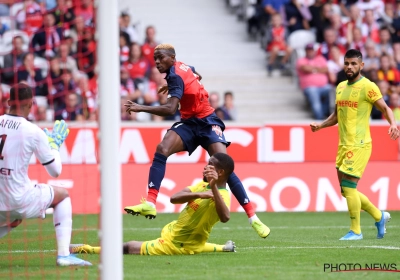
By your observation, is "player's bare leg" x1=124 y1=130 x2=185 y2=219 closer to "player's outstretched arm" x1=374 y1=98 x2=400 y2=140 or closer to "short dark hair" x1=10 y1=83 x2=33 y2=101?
"short dark hair" x1=10 y1=83 x2=33 y2=101

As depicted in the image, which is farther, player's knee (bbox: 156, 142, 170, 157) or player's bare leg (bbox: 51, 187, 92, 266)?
player's knee (bbox: 156, 142, 170, 157)

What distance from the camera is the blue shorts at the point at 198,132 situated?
1095 cm

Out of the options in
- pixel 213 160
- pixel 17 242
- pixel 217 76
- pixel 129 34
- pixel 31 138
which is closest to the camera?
pixel 31 138

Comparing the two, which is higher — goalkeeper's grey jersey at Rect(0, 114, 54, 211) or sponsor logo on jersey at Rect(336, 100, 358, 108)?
sponsor logo on jersey at Rect(336, 100, 358, 108)

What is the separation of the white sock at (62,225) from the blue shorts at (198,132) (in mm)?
2561

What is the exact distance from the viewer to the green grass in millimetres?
8281

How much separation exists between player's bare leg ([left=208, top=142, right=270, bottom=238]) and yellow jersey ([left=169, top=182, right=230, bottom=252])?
1068 millimetres

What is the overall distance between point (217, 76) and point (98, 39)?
15140mm

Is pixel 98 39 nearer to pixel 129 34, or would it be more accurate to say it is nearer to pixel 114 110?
pixel 114 110

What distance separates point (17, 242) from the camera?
37.2 feet

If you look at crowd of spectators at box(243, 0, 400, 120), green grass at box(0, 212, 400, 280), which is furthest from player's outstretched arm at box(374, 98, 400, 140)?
crowd of spectators at box(243, 0, 400, 120)

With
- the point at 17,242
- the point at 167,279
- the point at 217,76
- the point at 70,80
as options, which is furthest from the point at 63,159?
the point at 167,279

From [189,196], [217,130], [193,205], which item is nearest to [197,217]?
[193,205]

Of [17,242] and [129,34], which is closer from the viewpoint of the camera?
[17,242]
